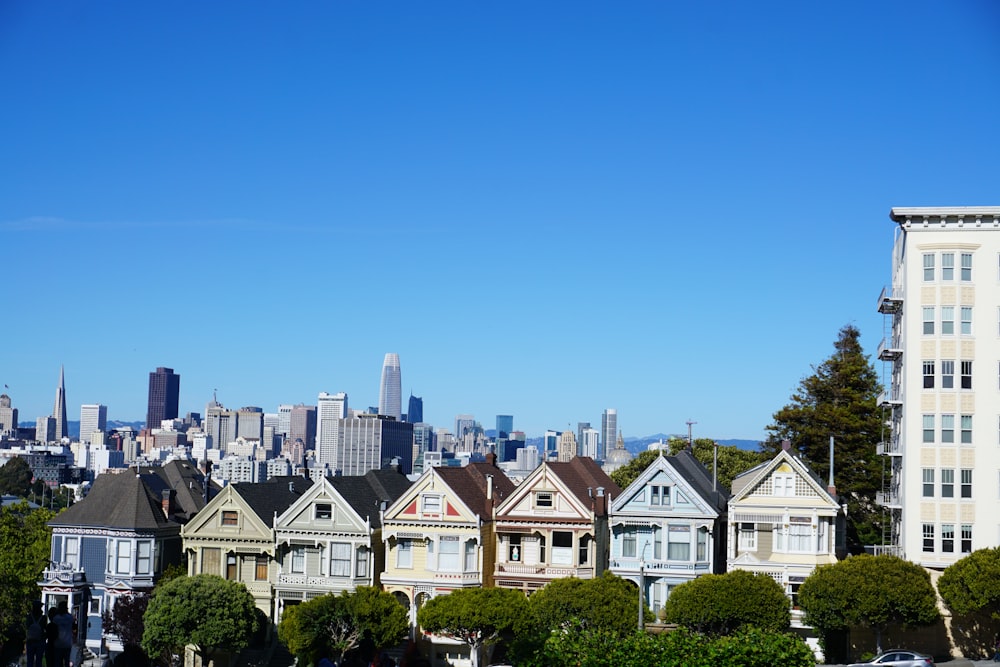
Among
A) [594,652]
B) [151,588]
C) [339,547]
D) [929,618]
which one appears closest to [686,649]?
[594,652]

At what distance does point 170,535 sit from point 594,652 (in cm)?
3214

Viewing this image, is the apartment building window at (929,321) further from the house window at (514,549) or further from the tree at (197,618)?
the tree at (197,618)

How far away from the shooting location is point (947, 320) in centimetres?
6288

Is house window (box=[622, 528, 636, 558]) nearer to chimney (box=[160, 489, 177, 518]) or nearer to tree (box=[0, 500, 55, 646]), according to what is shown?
chimney (box=[160, 489, 177, 518])

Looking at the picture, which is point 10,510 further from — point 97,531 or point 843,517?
point 843,517

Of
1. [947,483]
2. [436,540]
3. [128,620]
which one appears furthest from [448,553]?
[947,483]

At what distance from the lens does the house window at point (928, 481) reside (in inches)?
2467


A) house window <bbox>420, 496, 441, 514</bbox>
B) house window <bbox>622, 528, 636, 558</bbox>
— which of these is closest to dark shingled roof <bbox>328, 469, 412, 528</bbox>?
house window <bbox>420, 496, 441, 514</bbox>

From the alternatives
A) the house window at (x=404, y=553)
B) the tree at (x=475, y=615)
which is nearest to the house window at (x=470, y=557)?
the house window at (x=404, y=553)

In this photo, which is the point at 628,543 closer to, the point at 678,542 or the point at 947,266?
the point at 678,542

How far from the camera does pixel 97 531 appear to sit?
232 feet

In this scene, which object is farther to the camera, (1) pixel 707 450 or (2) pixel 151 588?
(1) pixel 707 450

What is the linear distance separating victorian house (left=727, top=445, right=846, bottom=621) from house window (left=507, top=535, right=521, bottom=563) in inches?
404

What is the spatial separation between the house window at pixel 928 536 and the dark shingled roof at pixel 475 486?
20629 millimetres
